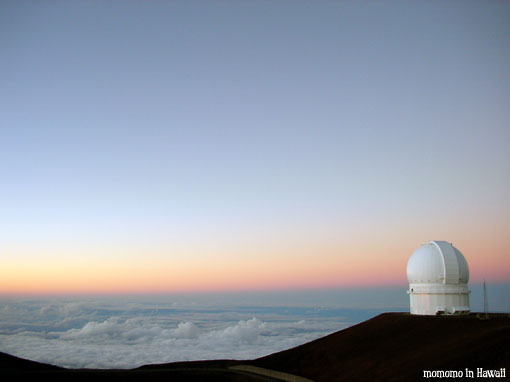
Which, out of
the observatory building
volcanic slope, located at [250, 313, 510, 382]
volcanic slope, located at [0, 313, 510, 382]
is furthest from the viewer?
the observatory building

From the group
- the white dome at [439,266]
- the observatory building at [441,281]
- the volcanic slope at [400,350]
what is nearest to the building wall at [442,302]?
the observatory building at [441,281]

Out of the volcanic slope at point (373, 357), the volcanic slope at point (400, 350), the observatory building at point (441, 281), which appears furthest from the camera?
the observatory building at point (441, 281)

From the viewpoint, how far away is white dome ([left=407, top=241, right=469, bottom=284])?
1528 inches

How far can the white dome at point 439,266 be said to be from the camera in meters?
38.8

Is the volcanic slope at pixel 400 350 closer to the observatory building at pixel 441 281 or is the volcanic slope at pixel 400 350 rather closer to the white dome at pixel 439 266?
the observatory building at pixel 441 281

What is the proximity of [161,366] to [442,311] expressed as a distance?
89.4ft

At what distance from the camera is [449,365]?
25.5 meters

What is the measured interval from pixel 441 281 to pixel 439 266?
131 cm

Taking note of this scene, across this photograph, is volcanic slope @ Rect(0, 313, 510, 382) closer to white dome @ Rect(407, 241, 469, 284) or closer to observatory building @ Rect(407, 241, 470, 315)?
observatory building @ Rect(407, 241, 470, 315)

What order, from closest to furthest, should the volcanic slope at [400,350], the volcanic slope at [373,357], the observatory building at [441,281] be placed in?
the volcanic slope at [400,350]
the volcanic slope at [373,357]
the observatory building at [441,281]

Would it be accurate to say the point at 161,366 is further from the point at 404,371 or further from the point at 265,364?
the point at 404,371

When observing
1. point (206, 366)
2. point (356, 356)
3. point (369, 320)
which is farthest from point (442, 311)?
point (206, 366)

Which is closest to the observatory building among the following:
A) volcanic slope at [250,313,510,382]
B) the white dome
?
the white dome

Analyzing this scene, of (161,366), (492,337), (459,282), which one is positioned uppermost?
(459,282)
